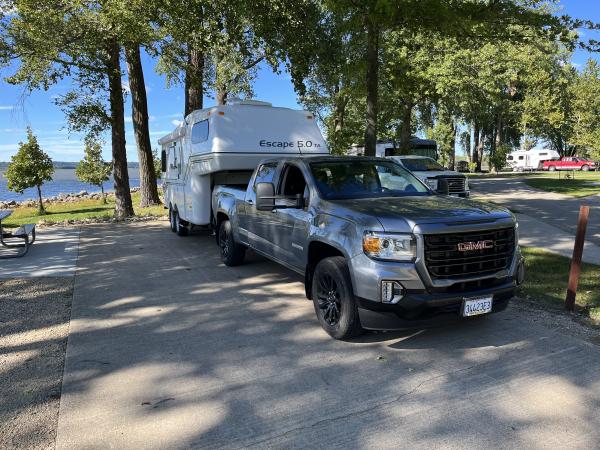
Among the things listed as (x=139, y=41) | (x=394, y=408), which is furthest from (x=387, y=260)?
(x=139, y=41)

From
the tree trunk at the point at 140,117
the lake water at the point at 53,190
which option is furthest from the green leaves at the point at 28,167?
the tree trunk at the point at 140,117

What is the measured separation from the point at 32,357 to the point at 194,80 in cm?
1234

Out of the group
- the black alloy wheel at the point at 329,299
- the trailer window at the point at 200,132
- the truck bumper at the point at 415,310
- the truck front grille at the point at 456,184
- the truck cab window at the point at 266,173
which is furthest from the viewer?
the truck front grille at the point at 456,184

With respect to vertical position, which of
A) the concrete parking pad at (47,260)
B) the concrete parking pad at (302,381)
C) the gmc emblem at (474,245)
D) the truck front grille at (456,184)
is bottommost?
the concrete parking pad at (302,381)

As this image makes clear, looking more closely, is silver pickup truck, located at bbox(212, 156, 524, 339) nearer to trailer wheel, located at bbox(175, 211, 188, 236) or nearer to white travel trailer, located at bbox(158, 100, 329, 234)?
white travel trailer, located at bbox(158, 100, 329, 234)

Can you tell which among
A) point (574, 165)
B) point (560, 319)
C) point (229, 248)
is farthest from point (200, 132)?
point (574, 165)

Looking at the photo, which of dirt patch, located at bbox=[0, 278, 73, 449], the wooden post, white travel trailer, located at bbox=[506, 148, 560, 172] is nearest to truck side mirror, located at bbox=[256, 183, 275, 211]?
dirt patch, located at bbox=[0, 278, 73, 449]

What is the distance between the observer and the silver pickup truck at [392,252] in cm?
417

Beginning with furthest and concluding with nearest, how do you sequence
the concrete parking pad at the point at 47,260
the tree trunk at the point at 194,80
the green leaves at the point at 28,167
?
the green leaves at the point at 28,167
the tree trunk at the point at 194,80
the concrete parking pad at the point at 47,260

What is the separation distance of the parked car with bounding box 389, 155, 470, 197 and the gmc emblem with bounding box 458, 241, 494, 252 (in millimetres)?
10542

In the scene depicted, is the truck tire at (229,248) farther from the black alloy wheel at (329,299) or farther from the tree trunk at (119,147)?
the tree trunk at (119,147)

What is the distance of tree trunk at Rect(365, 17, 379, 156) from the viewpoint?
389 inches

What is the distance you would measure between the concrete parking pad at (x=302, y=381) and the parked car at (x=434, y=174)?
10592 millimetres

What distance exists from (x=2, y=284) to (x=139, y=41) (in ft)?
26.2
